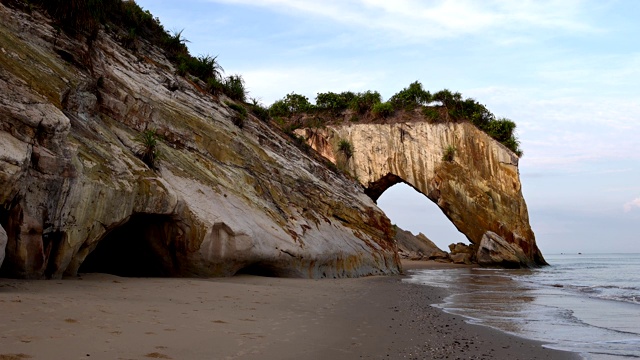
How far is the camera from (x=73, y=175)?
9969mm

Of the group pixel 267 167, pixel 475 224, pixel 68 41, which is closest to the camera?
pixel 68 41

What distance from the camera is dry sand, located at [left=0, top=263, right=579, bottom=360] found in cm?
528

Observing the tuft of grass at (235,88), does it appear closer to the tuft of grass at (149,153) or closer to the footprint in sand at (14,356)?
the tuft of grass at (149,153)

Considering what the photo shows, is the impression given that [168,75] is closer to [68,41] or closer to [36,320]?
[68,41]

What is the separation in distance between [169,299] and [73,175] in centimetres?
319

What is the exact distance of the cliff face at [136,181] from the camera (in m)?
9.44

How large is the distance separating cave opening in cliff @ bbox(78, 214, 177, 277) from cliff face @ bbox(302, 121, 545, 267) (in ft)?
96.2

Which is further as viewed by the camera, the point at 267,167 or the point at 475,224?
the point at 475,224

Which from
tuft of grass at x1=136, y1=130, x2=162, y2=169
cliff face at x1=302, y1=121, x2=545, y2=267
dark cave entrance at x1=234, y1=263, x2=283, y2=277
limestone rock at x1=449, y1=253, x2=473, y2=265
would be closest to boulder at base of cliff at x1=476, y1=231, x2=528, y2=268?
cliff face at x1=302, y1=121, x2=545, y2=267

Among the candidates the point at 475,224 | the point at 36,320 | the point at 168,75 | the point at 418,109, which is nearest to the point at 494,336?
the point at 36,320

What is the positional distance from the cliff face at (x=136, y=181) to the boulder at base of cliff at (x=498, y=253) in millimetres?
17233

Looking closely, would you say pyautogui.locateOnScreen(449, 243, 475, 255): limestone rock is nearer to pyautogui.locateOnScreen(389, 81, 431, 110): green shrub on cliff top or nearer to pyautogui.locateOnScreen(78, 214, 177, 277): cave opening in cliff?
pyautogui.locateOnScreen(389, 81, 431, 110): green shrub on cliff top

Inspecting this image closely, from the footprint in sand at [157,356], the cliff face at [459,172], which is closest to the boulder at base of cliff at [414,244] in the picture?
the cliff face at [459,172]

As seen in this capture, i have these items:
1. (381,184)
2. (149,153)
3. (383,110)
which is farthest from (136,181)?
(381,184)
